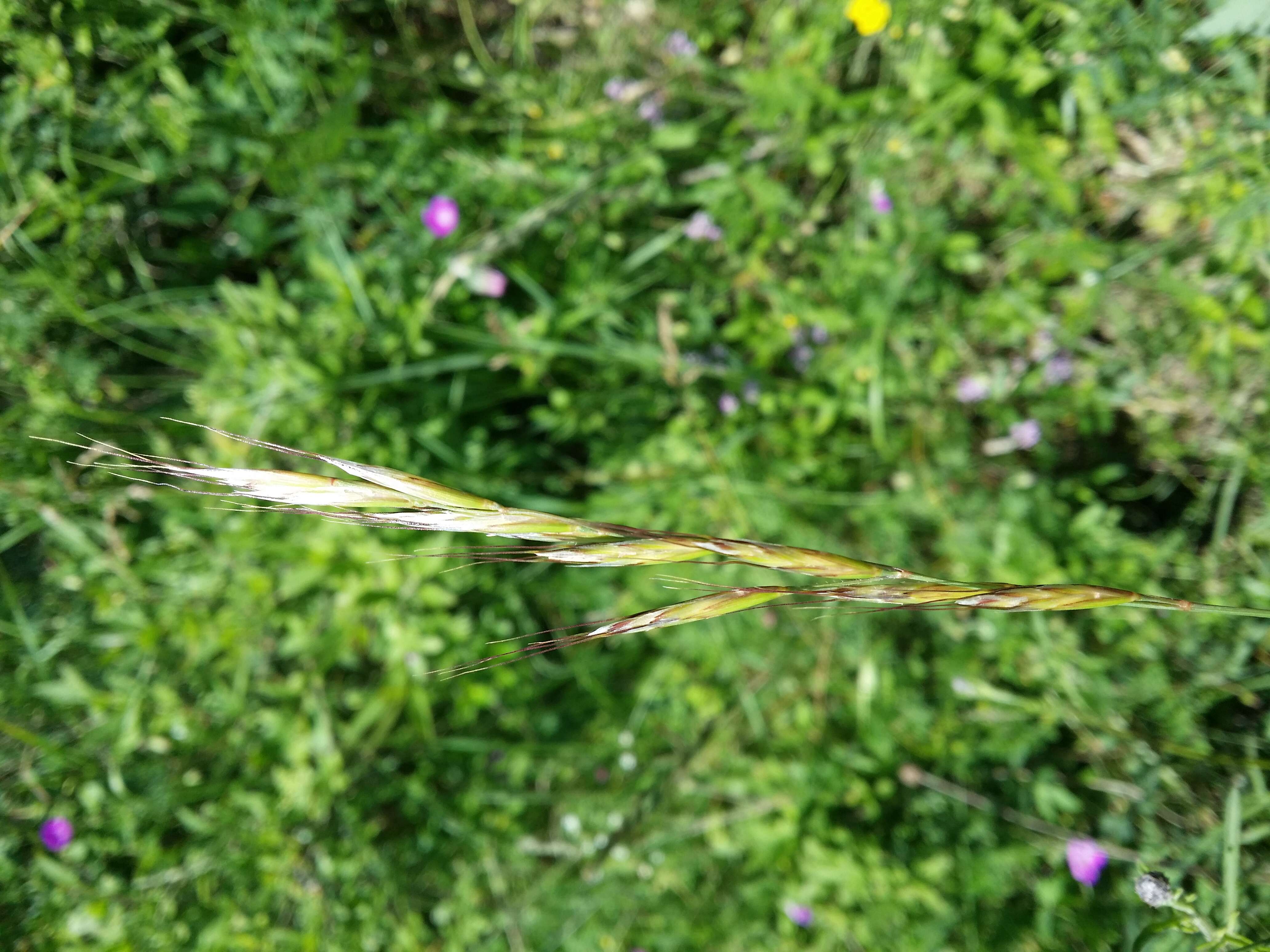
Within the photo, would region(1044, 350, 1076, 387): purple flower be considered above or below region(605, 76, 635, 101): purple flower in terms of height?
below

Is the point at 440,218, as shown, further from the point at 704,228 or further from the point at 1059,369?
the point at 1059,369

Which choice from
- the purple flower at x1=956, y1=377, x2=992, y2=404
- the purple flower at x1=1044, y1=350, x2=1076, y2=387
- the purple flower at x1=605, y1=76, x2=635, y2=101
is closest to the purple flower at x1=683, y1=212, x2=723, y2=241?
the purple flower at x1=605, y1=76, x2=635, y2=101

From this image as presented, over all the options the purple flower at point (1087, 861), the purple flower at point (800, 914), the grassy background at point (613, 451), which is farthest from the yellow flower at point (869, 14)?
the purple flower at point (800, 914)

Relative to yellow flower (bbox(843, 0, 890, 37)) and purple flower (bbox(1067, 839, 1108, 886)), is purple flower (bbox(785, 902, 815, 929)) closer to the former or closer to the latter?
purple flower (bbox(1067, 839, 1108, 886))

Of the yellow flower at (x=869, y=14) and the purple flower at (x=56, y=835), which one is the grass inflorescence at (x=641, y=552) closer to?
the yellow flower at (x=869, y=14)

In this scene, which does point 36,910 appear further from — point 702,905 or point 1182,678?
point 1182,678

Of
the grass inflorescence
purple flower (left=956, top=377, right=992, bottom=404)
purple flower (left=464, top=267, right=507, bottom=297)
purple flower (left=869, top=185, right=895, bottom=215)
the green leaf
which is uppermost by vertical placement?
the green leaf
